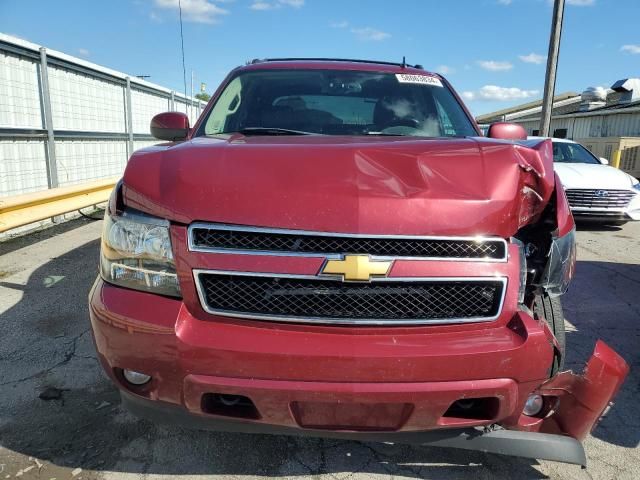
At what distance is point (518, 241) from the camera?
1.80 metres

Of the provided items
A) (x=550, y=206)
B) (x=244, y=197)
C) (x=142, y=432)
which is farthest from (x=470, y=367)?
(x=142, y=432)

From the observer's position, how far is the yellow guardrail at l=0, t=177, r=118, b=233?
5.30 m

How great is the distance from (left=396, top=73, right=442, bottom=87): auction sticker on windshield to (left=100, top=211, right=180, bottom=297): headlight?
2.24m

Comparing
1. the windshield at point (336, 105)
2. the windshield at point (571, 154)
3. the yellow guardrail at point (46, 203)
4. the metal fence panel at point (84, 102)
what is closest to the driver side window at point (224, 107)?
the windshield at point (336, 105)

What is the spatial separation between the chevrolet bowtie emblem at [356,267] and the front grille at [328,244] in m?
0.03

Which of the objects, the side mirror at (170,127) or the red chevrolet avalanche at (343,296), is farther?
the side mirror at (170,127)

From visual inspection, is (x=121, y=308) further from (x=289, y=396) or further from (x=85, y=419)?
(x=85, y=419)

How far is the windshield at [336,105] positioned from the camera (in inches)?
117

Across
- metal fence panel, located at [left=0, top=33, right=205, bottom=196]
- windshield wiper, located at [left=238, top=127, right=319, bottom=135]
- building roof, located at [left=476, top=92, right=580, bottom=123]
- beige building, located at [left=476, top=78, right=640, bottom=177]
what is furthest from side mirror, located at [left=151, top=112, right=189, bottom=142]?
building roof, located at [left=476, top=92, right=580, bottom=123]

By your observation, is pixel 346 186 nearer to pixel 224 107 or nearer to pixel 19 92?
pixel 224 107

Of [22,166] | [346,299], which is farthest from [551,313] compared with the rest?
[22,166]

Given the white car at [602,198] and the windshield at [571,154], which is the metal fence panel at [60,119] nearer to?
the white car at [602,198]

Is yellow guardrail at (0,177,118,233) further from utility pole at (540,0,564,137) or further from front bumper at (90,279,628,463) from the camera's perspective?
utility pole at (540,0,564,137)

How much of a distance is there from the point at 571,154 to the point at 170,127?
321 inches
